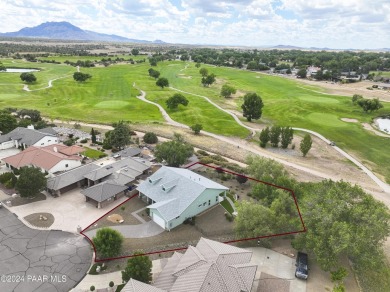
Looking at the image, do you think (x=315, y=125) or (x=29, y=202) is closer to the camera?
(x=29, y=202)

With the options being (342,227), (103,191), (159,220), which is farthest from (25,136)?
(342,227)

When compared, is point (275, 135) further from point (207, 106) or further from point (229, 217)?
point (207, 106)

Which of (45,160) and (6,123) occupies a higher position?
(6,123)

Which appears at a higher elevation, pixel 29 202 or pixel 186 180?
pixel 186 180

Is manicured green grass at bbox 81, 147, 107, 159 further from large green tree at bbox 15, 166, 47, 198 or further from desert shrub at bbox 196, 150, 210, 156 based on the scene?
desert shrub at bbox 196, 150, 210, 156

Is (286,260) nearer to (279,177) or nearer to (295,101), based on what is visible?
(279,177)

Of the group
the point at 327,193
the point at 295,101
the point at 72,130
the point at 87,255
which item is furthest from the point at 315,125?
the point at 87,255

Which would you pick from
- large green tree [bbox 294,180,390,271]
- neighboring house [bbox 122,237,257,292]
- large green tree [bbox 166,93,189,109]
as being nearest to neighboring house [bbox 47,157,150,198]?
neighboring house [bbox 122,237,257,292]
